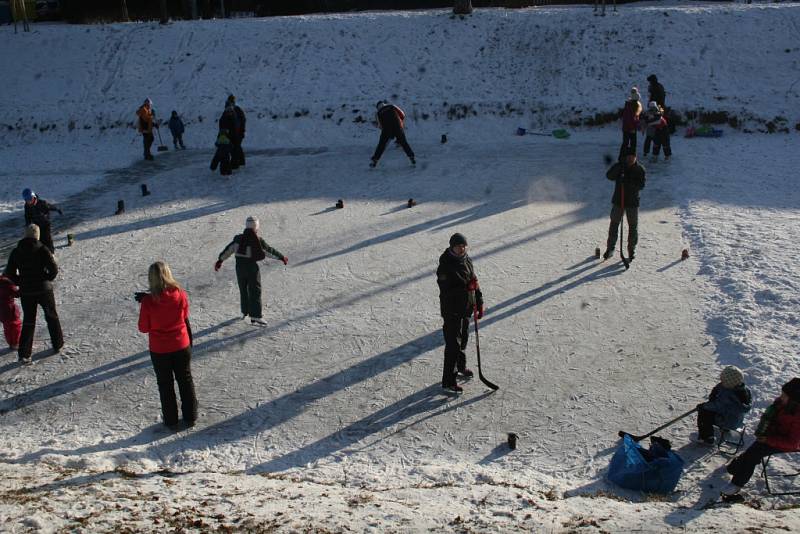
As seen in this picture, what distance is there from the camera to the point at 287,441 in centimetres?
701

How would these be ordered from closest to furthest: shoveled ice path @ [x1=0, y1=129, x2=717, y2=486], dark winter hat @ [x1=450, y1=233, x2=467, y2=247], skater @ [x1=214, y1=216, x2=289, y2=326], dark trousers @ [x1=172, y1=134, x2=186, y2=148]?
shoveled ice path @ [x1=0, y1=129, x2=717, y2=486] → dark winter hat @ [x1=450, y1=233, x2=467, y2=247] → skater @ [x1=214, y1=216, x2=289, y2=326] → dark trousers @ [x1=172, y1=134, x2=186, y2=148]

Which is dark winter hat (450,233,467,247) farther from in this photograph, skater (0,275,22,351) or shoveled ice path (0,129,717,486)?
skater (0,275,22,351)

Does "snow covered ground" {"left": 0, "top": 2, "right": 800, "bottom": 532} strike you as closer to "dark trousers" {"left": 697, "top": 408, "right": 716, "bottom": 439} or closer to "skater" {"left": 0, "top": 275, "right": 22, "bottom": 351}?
"dark trousers" {"left": 697, "top": 408, "right": 716, "bottom": 439}

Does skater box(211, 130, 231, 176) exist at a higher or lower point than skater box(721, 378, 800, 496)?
higher

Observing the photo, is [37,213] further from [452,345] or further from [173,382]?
[452,345]

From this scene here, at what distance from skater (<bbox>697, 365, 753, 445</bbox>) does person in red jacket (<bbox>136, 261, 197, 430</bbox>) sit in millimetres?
4586

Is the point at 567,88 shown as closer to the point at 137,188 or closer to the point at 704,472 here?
the point at 137,188

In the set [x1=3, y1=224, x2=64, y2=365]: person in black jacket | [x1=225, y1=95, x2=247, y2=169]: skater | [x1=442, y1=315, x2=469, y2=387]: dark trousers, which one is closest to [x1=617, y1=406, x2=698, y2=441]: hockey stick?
[x1=442, y1=315, x2=469, y2=387]: dark trousers

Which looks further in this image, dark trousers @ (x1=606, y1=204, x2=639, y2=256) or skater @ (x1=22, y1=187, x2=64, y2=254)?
dark trousers @ (x1=606, y1=204, x2=639, y2=256)

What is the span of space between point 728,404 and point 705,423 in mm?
268

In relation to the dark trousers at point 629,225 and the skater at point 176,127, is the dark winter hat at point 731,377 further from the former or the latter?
the skater at point 176,127

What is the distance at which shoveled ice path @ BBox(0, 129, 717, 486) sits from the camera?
691 cm

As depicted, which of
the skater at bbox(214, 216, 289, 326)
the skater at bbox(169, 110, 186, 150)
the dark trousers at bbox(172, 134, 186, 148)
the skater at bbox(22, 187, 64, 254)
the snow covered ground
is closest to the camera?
the snow covered ground

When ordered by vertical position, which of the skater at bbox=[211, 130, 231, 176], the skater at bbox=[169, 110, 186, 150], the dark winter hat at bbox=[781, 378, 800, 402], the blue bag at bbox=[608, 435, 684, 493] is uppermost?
the skater at bbox=[169, 110, 186, 150]
